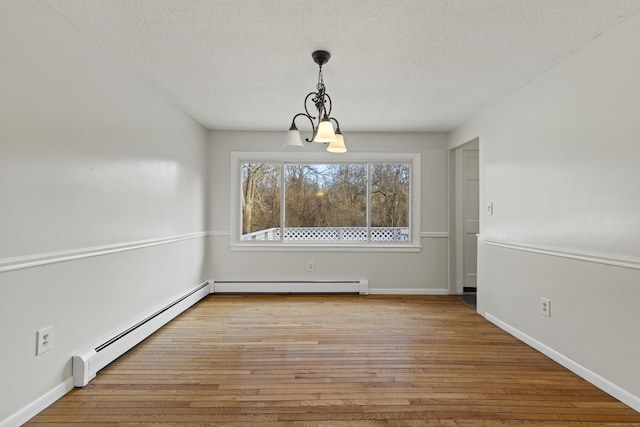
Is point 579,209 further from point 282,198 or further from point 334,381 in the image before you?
point 282,198

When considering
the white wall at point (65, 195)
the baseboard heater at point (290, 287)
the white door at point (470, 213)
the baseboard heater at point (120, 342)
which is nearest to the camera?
the white wall at point (65, 195)

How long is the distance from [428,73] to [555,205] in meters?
1.39

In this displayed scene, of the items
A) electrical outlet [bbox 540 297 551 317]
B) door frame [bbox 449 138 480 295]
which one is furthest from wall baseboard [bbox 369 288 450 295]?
electrical outlet [bbox 540 297 551 317]

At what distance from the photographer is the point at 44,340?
1829 millimetres

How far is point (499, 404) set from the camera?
1.91 m

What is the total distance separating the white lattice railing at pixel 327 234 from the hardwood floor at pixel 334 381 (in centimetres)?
149

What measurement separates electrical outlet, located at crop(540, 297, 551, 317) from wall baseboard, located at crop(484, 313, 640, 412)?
246 mm

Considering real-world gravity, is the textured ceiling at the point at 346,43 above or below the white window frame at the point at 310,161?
above

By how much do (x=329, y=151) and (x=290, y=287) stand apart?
2.36 metres

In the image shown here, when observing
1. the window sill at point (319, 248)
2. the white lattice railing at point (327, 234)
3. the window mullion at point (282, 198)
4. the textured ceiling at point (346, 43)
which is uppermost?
the textured ceiling at point (346, 43)

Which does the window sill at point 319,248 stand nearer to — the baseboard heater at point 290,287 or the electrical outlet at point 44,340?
the baseboard heater at point 290,287

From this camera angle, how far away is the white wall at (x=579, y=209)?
193 centimetres

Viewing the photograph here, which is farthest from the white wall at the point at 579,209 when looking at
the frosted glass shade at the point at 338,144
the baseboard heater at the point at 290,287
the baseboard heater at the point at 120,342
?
the baseboard heater at the point at 120,342

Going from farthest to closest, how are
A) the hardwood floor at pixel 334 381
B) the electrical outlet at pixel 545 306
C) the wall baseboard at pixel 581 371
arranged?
the electrical outlet at pixel 545 306, the wall baseboard at pixel 581 371, the hardwood floor at pixel 334 381
